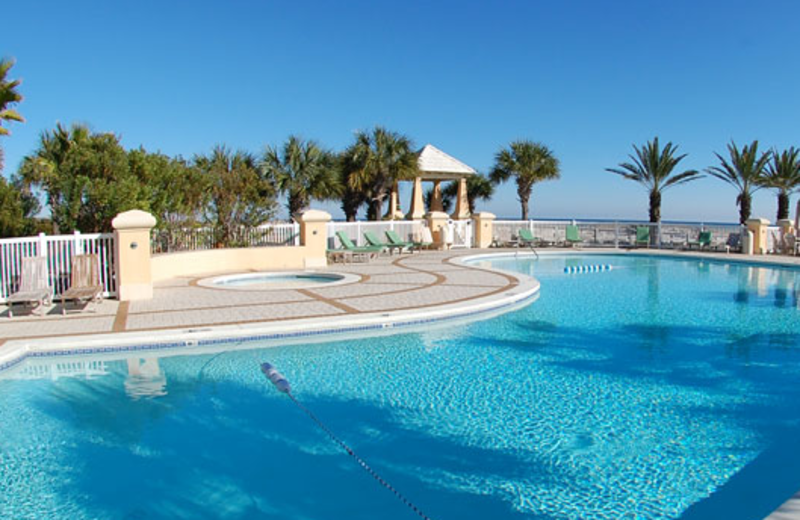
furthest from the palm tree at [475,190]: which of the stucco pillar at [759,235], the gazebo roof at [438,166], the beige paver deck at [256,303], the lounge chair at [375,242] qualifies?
the beige paver deck at [256,303]

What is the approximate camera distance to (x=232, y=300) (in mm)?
11477

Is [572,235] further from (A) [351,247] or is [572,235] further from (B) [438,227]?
(A) [351,247]

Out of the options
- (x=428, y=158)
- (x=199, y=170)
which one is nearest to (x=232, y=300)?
(x=199, y=170)

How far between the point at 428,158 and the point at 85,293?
2185 centimetres

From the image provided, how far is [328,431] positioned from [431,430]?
975mm

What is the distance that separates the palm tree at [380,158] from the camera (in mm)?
27812

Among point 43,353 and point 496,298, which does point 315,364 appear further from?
point 496,298

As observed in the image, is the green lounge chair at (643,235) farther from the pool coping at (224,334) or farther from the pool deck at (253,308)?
the pool coping at (224,334)

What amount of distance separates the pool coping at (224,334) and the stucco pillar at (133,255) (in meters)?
3.42

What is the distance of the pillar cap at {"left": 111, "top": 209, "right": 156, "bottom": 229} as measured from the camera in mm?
11234

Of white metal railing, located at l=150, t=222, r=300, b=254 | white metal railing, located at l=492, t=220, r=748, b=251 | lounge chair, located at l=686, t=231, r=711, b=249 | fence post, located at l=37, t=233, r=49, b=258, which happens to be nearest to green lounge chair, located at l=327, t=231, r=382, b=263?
white metal railing, located at l=150, t=222, r=300, b=254

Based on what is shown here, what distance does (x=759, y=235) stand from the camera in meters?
23.0

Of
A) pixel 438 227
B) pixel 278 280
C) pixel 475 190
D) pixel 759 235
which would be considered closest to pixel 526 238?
pixel 438 227

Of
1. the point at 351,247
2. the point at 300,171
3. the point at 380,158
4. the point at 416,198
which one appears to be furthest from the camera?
the point at 416,198
